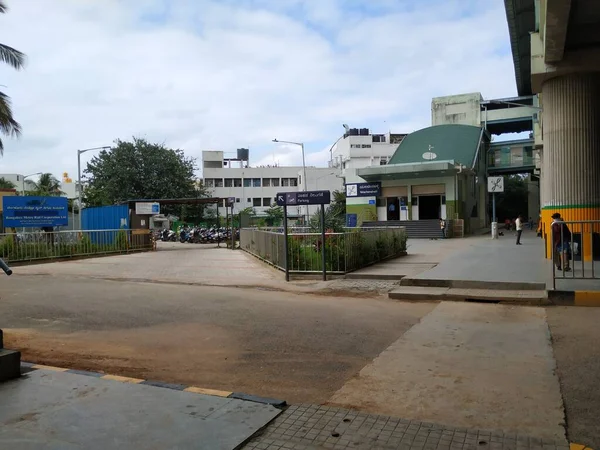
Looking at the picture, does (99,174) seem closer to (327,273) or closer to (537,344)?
(327,273)

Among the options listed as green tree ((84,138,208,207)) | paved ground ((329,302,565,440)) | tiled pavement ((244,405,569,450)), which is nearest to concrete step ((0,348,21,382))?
tiled pavement ((244,405,569,450))

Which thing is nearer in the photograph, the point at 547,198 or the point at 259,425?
the point at 259,425

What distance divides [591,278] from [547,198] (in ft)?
21.5

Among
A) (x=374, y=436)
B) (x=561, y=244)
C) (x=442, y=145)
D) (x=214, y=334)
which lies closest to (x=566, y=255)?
(x=561, y=244)

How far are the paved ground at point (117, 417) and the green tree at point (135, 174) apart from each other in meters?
45.8

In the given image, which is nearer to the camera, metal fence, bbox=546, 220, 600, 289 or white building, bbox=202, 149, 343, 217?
metal fence, bbox=546, 220, 600, 289

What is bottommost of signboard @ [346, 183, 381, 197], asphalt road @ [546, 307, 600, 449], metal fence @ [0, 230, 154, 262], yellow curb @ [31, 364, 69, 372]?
asphalt road @ [546, 307, 600, 449]

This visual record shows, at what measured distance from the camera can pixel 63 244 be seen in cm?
2098

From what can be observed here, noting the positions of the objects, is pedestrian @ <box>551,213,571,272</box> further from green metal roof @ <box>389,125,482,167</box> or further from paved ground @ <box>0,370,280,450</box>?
green metal roof @ <box>389,125,482,167</box>

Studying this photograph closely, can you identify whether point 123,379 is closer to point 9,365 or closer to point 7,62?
point 9,365

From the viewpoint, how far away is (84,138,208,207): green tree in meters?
48.1

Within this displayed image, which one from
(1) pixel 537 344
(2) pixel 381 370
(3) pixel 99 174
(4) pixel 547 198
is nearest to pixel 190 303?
(2) pixel 381 370

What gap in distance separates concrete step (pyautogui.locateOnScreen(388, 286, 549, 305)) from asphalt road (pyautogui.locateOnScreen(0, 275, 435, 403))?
2.05 ft

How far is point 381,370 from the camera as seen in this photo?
5.53 metres
